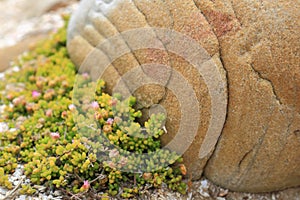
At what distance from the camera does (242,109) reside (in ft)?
9.11

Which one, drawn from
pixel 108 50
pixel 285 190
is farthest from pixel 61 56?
pixel 285 190

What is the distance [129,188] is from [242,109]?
0.95m

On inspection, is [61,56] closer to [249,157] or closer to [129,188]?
[129,188]

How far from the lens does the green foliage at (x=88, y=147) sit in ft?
9.11

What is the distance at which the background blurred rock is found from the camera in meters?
4.50

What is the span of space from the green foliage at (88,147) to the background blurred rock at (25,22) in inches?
51.3

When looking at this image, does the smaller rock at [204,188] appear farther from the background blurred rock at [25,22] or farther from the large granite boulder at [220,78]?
the background blurred rock at [25,22]

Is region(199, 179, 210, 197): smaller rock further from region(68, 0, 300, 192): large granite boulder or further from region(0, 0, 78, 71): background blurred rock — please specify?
region(0, 0, 78, 71): background blurred rock

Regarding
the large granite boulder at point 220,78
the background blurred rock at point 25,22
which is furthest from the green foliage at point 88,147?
the background blurred rock at point 25,22

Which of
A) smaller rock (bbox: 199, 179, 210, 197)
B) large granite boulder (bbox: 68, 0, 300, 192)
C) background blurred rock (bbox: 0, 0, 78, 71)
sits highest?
background blurred rock (bbox: 0, 0, 78, 71)

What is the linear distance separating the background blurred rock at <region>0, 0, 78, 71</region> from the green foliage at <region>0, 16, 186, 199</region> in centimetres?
130

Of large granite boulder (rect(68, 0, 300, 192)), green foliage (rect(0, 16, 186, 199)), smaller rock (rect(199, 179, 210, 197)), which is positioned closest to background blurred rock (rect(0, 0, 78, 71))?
green foliage (rect(0, 16, 186, 199))

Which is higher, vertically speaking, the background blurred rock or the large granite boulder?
the background blurred rock

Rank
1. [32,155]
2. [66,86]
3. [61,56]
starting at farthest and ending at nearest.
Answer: [61,56], [66,86], [32,155]
